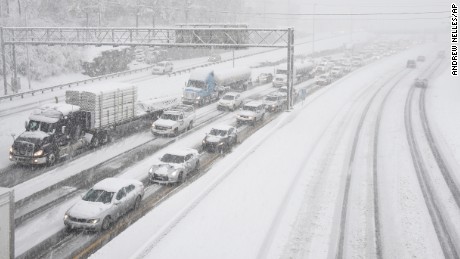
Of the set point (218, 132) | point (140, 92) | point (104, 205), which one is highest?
point (140, 92)

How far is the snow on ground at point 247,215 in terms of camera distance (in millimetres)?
16859

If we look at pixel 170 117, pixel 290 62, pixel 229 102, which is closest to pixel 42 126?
pixel 170 117

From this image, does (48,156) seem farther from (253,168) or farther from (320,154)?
(320,154)

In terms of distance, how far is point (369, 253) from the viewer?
16.9 meters

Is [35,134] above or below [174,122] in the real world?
above

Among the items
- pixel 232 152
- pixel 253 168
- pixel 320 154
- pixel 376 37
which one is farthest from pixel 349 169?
pixel 376 37

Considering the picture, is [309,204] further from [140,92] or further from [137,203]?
[140,92]

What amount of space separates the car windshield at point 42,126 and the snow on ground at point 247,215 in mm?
9764

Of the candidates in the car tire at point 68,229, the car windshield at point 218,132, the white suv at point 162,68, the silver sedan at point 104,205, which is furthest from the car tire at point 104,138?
the white suv at point 162,68

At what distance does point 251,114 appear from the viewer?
39.6 meters

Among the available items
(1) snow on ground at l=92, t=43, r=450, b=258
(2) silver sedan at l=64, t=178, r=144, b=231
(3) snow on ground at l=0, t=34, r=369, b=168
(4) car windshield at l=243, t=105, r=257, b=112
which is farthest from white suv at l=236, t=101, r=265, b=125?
(2) silver sedan at l=64, t=178, r=144, b=231

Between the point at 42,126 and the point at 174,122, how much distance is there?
9874mm

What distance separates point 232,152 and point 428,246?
598 inches

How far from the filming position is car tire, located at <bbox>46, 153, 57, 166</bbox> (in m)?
27.1
